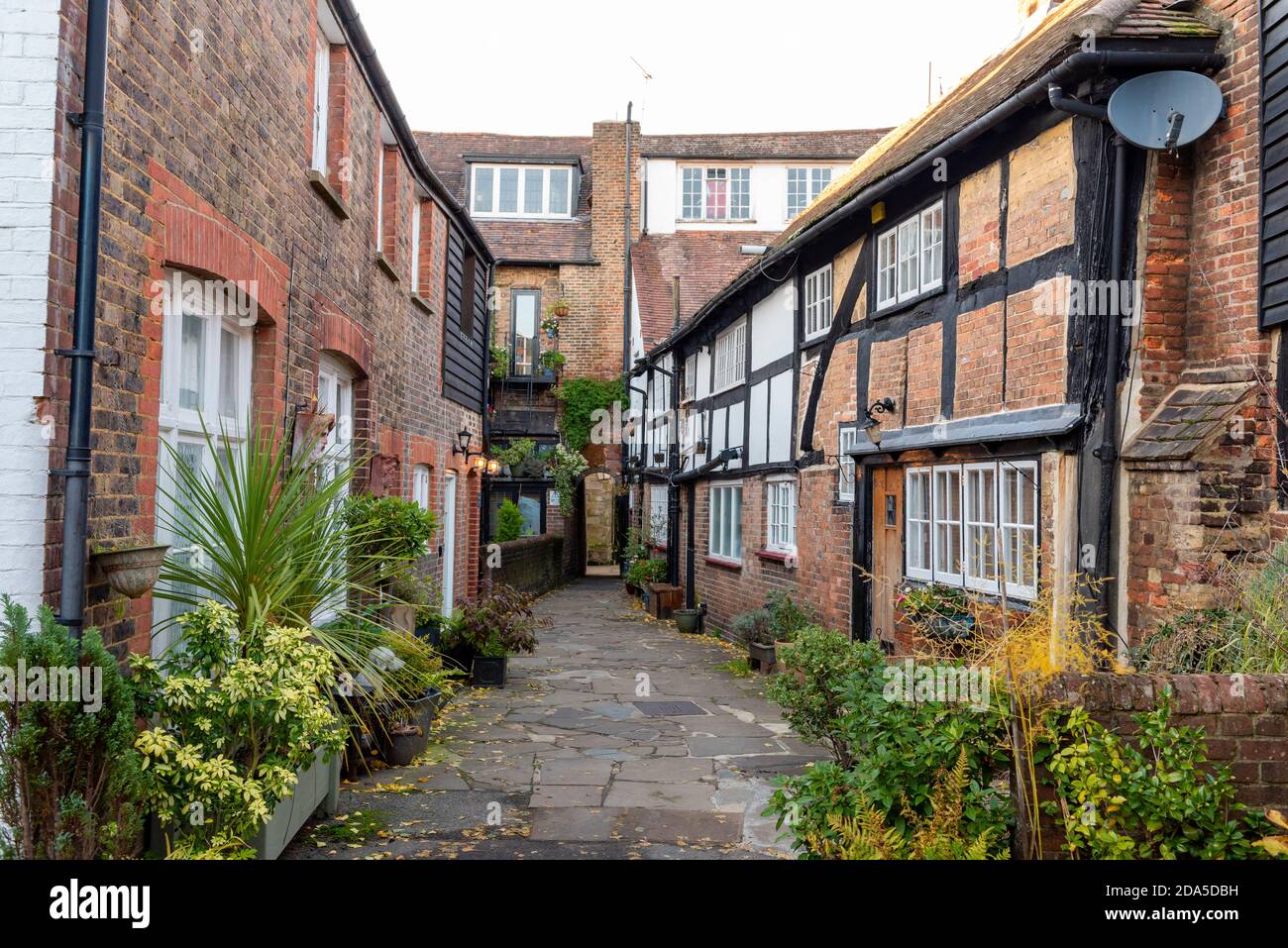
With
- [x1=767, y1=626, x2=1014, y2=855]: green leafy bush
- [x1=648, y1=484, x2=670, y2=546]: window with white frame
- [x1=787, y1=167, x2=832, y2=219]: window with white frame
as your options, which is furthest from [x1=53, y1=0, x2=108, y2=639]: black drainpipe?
[x1=787, y1=167, x2=832, y2=219]: window with white frame

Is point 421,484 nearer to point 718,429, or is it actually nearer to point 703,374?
point 718,429

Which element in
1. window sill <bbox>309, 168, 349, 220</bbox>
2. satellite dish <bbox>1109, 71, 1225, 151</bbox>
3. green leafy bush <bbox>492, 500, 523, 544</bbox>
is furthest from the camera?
green leafy bush <bbox>492, 500, 523, 544</bbox>

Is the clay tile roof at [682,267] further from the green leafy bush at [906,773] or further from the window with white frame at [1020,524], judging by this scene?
the green leafy bush at [906,773]

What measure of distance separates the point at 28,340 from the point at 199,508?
1059 mm

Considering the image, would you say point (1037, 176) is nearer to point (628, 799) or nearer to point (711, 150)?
point (628, 799)

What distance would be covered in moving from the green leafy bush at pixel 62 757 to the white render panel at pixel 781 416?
31.6 ft

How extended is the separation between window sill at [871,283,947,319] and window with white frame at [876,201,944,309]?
1.2 inches

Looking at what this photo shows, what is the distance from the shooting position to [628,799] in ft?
21.0

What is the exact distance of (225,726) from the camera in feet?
13.4

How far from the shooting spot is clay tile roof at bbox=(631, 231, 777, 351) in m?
23.4

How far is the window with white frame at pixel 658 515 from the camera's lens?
70.0 ft

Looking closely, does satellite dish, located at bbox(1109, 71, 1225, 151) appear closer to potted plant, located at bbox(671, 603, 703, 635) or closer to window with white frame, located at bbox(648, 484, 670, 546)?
potted plant, located at bbox(671, 603, 703, 635)

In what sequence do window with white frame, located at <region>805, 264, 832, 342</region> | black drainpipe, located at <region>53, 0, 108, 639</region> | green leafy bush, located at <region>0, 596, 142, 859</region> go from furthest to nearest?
window with white frame, located at <region>805, 264, 832, 342</region>, black drainpipe, located at <region>53, 0, 108, 639</region>, green leafy bush, located at <region>0, 596, 142, 859</region>

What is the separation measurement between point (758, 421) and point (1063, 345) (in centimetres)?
740
